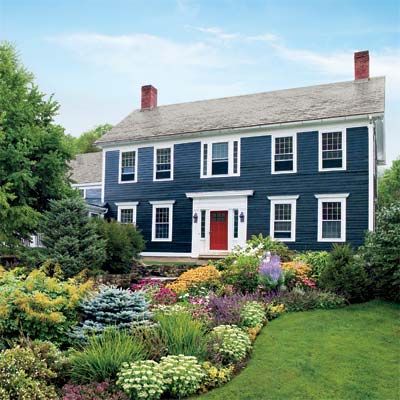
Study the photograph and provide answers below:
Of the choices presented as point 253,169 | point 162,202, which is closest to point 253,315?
point 253,169

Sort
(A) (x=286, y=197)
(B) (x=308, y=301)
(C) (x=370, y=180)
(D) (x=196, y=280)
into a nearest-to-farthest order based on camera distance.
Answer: (B) (x=308, y=301), (D) (x=196, y=280), (C) (x=370, y=180), (A) (x=286, y=197)

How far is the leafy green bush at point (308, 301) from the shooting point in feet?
33.3

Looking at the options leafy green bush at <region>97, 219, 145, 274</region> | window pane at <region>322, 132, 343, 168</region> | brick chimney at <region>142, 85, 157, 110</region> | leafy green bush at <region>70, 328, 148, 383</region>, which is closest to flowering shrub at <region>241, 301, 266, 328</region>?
leafy green bush at <region>70, 328, 148, 383</region>

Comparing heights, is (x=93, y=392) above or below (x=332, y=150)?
below

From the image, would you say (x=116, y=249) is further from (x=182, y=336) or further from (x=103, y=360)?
(x=103, y=360)

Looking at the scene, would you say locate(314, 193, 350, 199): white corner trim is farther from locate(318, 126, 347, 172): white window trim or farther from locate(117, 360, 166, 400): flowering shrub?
locate(117, 360, 166, 400): flowering shrub

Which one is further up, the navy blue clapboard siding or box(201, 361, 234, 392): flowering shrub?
the navy blue clapboard siding

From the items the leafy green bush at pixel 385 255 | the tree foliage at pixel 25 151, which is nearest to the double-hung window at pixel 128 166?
the tree foliage at pixel 25 151

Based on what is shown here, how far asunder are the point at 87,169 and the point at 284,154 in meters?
17.9

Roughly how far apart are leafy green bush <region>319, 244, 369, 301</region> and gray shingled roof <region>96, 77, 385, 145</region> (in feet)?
30.7

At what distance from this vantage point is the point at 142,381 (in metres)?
5.53

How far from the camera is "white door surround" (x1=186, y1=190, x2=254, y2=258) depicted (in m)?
21.2

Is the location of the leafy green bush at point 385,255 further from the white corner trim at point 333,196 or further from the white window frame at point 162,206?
the white window frame at point 162,206

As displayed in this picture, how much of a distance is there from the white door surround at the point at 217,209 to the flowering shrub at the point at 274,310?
11091mm
